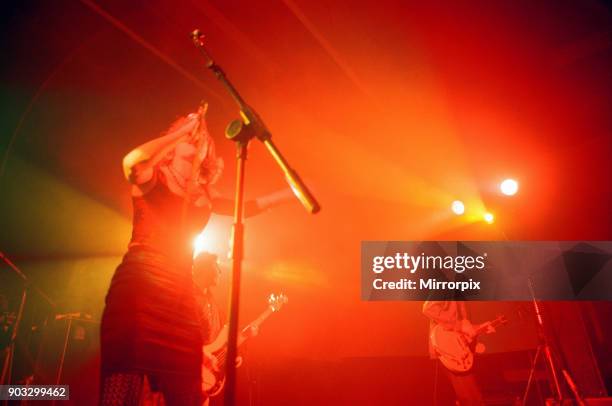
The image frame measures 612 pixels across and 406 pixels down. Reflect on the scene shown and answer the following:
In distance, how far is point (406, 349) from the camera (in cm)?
554

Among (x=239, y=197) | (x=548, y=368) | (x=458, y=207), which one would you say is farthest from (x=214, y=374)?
(x=458, y=207)

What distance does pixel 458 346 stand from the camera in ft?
17.7

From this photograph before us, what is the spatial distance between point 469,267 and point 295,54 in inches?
137

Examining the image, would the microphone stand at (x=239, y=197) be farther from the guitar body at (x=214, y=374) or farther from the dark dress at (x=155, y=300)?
the guitar body at (x=214, y=374)

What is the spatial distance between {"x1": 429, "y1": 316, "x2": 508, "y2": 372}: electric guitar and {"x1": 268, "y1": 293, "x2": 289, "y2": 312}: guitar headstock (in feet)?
7.14

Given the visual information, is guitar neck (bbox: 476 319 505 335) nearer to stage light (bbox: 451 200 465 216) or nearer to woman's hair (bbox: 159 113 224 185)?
stage light (bbox: 451 200 465 216)

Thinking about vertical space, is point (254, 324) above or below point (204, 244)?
below

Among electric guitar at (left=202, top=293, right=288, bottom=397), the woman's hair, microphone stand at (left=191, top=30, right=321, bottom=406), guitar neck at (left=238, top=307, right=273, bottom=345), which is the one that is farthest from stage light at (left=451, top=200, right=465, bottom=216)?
microphone stand at (left=191, top=30, right=321, bottom=406)

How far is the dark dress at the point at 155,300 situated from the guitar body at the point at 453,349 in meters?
3.43

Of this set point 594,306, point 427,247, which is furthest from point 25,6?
point 594,306

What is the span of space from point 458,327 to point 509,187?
198cm

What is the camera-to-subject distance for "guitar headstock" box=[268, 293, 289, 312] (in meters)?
4.65

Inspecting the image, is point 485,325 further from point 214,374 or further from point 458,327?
point 214,374

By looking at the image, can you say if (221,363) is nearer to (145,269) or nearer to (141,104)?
(145,269)
